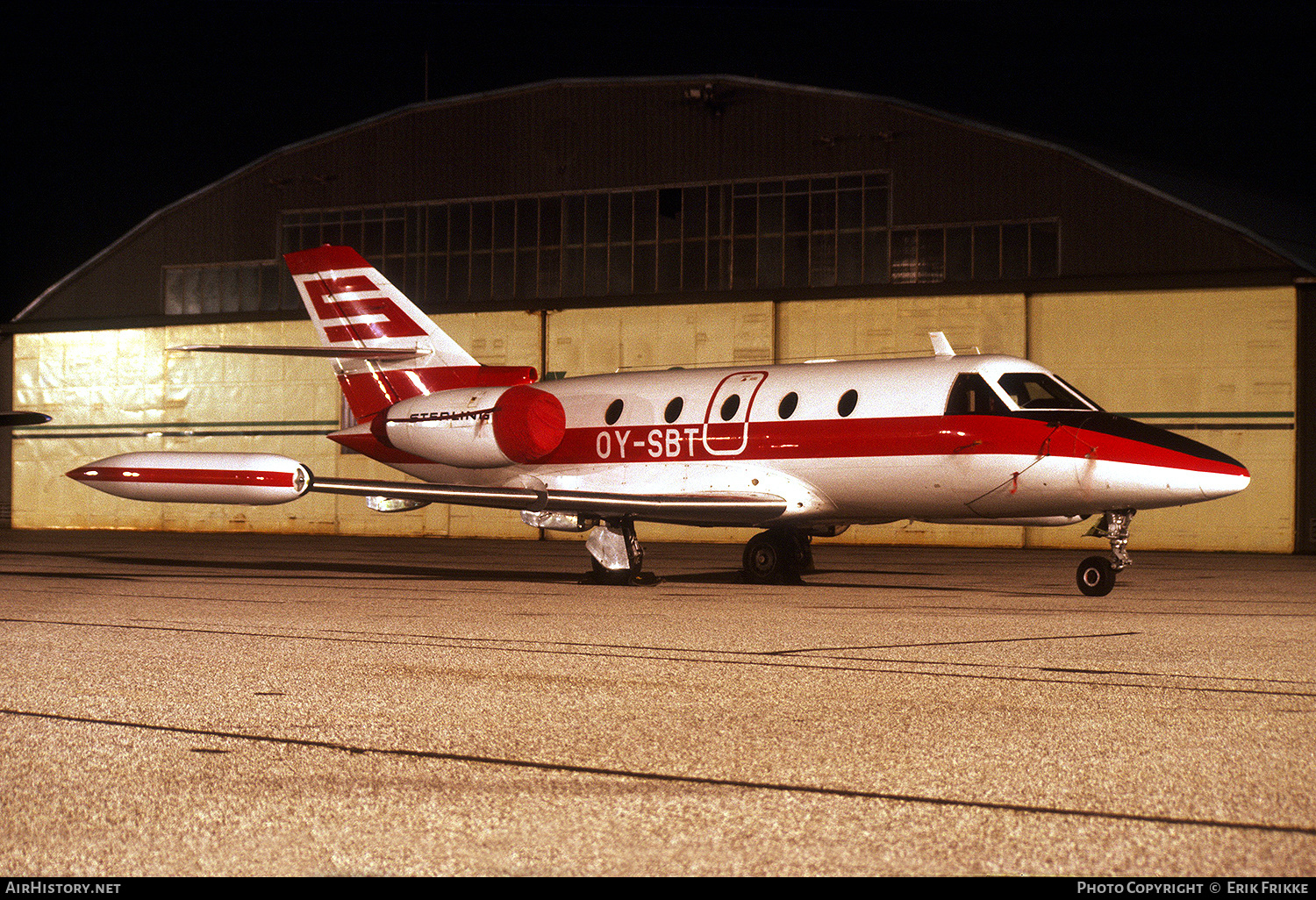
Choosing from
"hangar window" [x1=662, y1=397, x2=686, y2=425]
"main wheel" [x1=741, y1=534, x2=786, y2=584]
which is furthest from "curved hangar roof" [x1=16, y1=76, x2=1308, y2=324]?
"main wheel" [x1=741, y1=534, x2=786, y2=584]

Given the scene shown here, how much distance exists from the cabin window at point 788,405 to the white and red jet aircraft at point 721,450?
26 mm

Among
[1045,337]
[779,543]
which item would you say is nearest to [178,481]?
[779,543]

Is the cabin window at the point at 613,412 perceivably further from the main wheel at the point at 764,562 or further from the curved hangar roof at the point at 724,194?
the curved hangar roof at the point at 724,194

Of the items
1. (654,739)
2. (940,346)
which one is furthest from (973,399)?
(654,739)

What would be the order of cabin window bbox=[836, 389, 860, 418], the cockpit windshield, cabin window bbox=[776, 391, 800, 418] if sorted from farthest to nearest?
cabin window bbox=[776, 391, 800, 418], cabin window bbox=[836, 389, 860, 418], the cockpit windshield

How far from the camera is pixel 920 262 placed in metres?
32.7

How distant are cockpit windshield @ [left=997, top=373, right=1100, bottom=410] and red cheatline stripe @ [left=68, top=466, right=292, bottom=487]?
857 cm

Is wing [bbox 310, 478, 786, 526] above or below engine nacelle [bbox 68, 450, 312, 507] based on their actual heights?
below

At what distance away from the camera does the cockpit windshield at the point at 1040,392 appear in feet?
50.3

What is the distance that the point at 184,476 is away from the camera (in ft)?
52.0

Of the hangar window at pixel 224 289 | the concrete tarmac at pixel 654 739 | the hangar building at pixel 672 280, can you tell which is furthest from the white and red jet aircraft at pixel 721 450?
the hangar window at pixel 224 289

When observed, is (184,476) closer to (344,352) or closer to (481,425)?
(481,425)

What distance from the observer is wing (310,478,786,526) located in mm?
16266

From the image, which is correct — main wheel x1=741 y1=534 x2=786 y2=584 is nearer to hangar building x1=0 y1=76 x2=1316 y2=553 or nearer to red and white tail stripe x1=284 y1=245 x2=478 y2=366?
red and white tail stripe x1=284 y1=245 x2=478 y2=366
